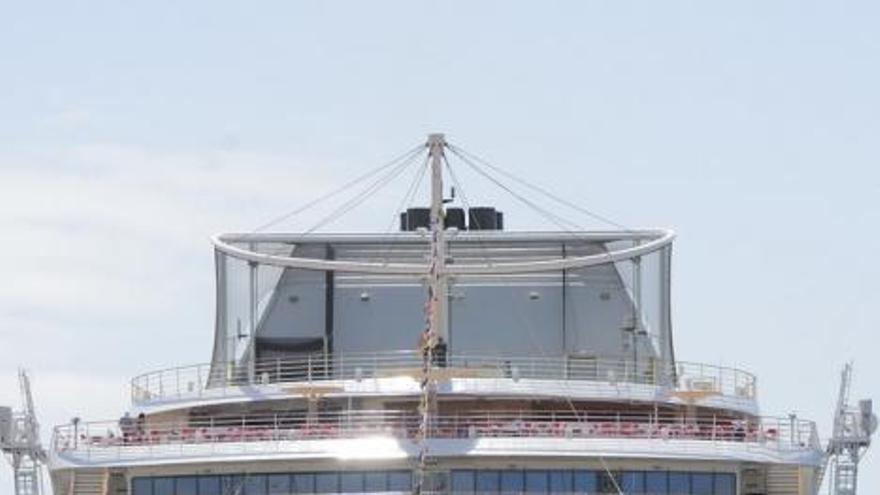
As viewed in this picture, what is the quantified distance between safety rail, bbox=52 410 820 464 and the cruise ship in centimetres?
9

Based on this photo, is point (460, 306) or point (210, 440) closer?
point (210, 440)

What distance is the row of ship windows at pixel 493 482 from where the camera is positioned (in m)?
114

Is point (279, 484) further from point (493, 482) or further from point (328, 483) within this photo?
point (493, 482)

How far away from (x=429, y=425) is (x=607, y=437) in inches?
189

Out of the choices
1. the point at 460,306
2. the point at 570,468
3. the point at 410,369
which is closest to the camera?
the point at 570,468

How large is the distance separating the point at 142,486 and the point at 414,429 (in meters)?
7.61

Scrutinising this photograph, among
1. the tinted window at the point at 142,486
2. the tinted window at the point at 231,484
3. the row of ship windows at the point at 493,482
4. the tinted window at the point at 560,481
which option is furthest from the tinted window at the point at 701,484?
the tinted window at the point at 142,486

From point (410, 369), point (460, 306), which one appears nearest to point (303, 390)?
point (410, 369)

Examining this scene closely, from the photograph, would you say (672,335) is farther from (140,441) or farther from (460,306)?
(140,441)

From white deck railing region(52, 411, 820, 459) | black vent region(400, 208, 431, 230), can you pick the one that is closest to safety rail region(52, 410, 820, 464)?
white deck railing region(52, 411, 820, 459)

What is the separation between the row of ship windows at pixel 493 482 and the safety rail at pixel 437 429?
3.61ft

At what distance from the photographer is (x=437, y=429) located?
380 feet

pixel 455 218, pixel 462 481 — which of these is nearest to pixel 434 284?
pixel 462 481

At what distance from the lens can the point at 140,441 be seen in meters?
119
